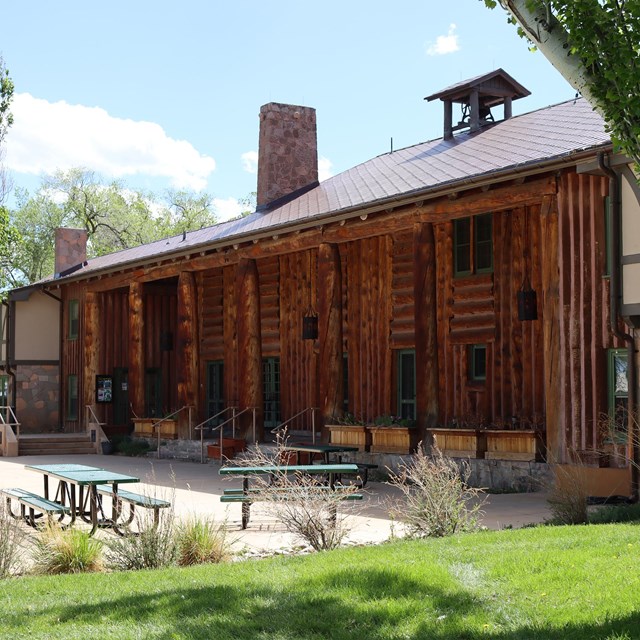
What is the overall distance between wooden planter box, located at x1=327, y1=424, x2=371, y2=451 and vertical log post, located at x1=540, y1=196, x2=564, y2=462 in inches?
186

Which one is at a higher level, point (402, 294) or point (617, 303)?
point (402, 294)

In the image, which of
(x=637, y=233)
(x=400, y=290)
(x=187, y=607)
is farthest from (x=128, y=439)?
(x=187, y=607)

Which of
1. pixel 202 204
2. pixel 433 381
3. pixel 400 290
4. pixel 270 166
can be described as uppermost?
pixel 202 204

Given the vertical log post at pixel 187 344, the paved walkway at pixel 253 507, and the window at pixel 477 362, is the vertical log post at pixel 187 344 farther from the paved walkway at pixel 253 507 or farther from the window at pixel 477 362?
the window at pixel 477 362

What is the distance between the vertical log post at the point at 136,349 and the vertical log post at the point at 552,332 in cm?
1384

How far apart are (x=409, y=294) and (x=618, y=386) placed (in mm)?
6886

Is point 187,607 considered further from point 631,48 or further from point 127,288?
point 127,288

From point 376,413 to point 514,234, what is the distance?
207 inches

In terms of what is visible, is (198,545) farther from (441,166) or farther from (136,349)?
(136,349)

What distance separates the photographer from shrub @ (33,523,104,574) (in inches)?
348

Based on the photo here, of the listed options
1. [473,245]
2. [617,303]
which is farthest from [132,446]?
[617,303]

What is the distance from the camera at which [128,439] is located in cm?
2711

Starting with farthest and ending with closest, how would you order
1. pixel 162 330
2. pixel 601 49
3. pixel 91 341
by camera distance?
pixel 162 330 → pixel 91 341 → pixel 601 49

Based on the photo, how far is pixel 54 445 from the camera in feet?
89.8
